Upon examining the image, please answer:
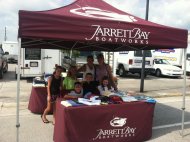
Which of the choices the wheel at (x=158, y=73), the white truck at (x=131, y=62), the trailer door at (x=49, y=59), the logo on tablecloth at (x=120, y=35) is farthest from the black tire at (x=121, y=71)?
the logo on tablecloth at (x=120, y=35)

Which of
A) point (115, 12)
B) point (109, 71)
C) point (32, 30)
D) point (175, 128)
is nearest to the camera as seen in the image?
point (32, 30)

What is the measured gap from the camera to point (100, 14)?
655 centimetres

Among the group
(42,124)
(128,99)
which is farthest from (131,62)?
(128,99)

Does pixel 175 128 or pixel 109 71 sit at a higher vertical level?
pixel 109 71

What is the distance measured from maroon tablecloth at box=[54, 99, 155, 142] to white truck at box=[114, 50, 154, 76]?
48.6ft

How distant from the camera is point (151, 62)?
22125 mm

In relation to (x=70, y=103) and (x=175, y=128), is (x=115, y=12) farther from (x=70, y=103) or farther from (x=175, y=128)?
(x=175, y=128)

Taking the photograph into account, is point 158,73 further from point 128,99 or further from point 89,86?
point 128,99

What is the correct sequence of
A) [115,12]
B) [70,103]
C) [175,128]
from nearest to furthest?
1. [70,103]
2. [115,12]
3. [175,128]

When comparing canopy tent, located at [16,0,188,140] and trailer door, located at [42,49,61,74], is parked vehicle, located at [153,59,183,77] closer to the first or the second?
trailer door, located at [42,49,61,74]

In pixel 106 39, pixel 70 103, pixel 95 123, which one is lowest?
pixel 95 123

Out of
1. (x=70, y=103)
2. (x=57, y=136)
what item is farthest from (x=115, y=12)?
(x=57, y=136)

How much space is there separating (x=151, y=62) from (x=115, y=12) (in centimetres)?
1544

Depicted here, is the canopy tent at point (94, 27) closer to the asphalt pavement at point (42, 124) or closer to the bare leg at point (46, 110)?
the asphalt pavement at point (42, 124)
